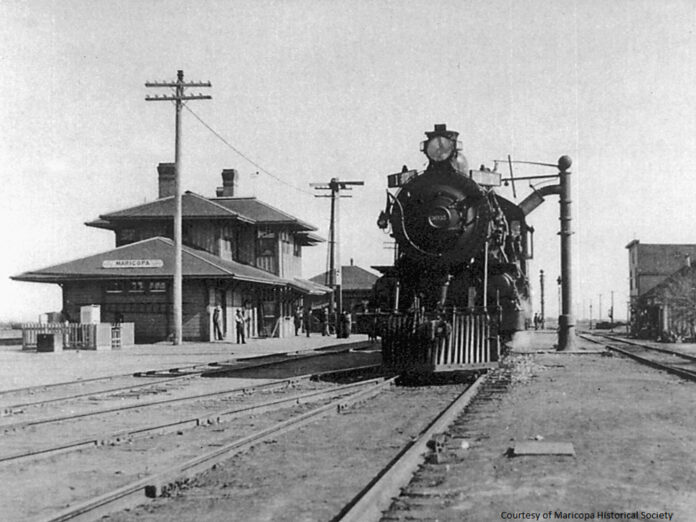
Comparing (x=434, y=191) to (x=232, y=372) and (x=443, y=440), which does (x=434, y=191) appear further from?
(x=443, y=440)

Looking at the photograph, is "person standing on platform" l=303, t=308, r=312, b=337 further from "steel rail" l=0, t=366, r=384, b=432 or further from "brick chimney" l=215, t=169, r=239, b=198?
"steel rail" l=0, t=366, r=384, b=432

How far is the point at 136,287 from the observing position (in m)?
31.0

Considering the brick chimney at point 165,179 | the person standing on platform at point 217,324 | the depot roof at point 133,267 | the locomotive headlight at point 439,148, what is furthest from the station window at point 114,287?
the locomotive headlight at point 439,148

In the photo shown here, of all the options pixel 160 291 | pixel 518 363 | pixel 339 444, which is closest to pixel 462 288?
pixel 518 363

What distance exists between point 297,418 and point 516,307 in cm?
628

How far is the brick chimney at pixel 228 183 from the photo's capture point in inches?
1763

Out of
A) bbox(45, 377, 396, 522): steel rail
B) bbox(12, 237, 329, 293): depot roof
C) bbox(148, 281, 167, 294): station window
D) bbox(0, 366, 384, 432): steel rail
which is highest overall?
bbox(12, 237, 329, 293): depot roof

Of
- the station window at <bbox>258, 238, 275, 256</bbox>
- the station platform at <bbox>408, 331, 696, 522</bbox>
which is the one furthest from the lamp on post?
the station window at <bbox>258, 238, 275, 256</bbox>

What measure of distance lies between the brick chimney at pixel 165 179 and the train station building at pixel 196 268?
0.05 m

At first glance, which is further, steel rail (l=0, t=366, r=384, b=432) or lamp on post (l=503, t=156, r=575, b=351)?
lamp on post (l=503, t=156, r=575, b=351)

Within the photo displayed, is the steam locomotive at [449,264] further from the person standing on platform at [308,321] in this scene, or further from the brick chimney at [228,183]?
the brick chimney at [228,183]

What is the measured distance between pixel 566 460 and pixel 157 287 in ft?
86.1

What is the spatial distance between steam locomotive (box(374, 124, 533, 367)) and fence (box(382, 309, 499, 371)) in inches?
0.7

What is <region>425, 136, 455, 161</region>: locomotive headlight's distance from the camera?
1368cm
